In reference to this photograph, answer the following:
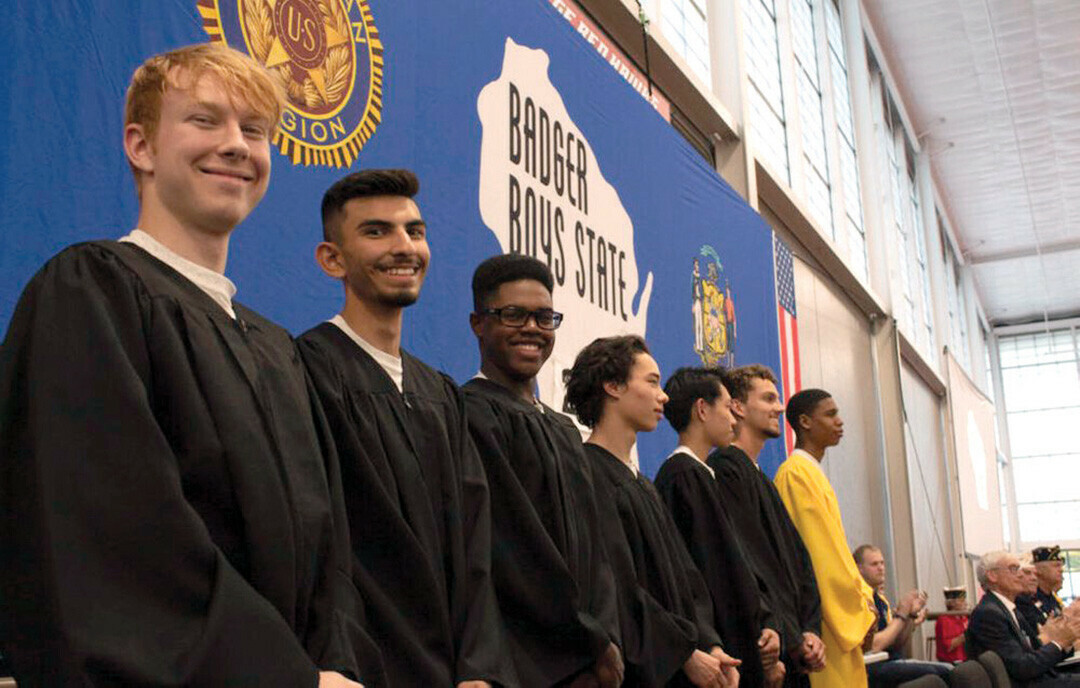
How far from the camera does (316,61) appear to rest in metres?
3.31

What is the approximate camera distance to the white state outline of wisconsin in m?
4.35

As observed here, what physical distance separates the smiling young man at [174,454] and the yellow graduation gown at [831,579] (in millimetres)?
3057

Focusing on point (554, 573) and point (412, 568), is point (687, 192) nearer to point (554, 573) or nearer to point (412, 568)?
point (554, 573)

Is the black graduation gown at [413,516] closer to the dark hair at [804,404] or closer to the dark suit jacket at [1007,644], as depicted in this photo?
the dark hair at [804,404]

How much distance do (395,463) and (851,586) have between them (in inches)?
114

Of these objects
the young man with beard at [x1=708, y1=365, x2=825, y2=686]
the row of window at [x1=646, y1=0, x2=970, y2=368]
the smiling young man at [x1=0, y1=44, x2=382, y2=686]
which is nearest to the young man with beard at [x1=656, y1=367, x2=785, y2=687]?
the young man with beard at [x1=708, y1=365, x2=825, y2=686]

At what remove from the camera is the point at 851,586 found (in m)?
4.59

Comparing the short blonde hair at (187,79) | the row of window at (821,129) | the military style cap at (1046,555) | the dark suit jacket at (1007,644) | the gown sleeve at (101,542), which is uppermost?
the row of window at (821,129)

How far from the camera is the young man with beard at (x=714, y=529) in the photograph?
3668mm

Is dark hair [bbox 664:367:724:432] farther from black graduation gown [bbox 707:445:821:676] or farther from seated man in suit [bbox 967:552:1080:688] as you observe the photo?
seated man in suit [bbox 967:552:1080:688]

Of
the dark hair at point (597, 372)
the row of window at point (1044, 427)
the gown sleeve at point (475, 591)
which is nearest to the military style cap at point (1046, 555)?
the dark hair at point (597, 372)

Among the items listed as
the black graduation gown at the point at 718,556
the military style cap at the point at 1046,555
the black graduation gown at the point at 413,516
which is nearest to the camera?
the black graduation gown at the point at 413,516

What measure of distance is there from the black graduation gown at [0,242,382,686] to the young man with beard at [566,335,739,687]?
1.34 metres

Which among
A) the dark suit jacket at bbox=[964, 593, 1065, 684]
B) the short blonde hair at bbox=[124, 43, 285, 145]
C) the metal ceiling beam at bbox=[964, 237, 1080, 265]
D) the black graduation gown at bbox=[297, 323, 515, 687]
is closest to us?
the short blonde hair at bbox=[124, 43, 285, 145]
